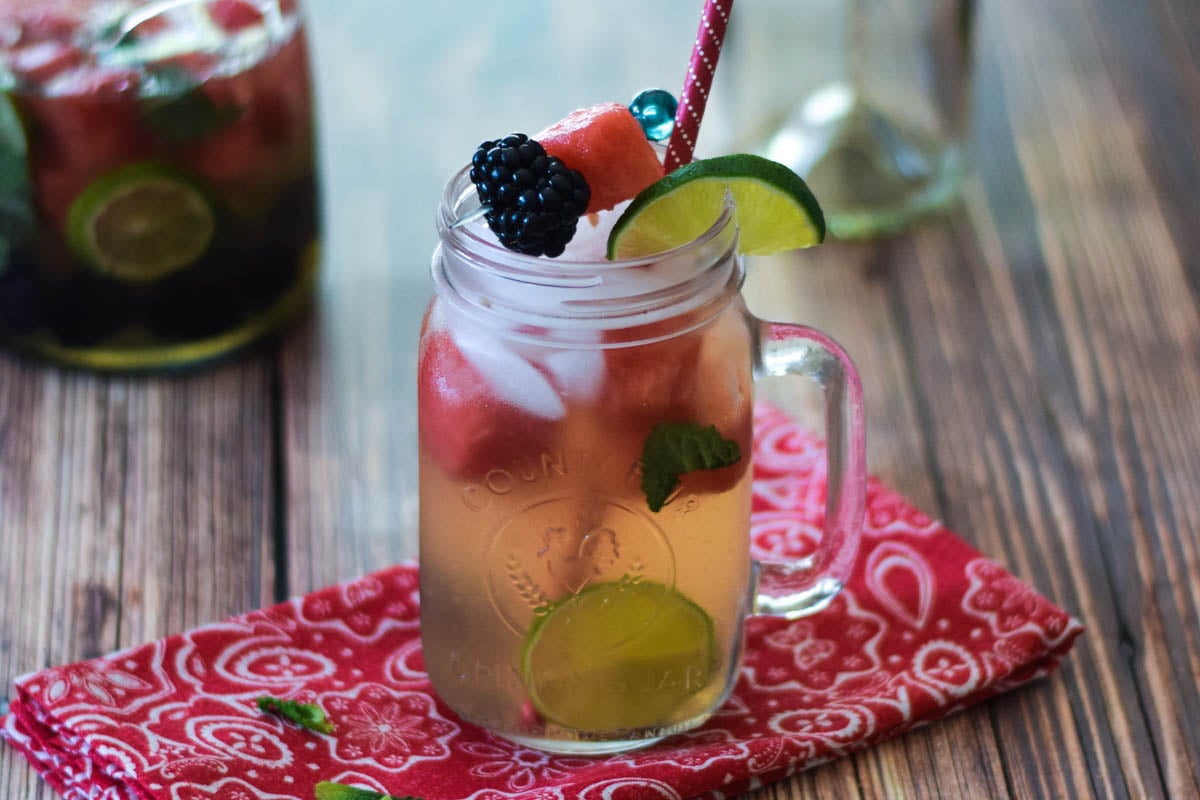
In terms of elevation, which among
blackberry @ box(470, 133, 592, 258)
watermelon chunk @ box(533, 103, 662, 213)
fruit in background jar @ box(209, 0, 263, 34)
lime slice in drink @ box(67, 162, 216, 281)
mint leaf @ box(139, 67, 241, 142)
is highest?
fruit in background jar @ box(209, 0, 263, 34)

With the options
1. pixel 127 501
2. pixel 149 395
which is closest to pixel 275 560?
pixel 127 501

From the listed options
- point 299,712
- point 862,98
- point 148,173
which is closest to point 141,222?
point 148,173

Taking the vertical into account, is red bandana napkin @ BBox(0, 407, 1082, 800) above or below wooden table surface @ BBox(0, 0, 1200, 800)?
below

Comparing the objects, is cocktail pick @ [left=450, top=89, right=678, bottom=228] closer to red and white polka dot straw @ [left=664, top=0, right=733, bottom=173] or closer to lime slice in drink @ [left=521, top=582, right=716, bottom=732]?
red and white polka dot straw @ [left=664, top=0, right=733, bottom=173]

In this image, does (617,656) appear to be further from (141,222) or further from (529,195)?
(141,222)

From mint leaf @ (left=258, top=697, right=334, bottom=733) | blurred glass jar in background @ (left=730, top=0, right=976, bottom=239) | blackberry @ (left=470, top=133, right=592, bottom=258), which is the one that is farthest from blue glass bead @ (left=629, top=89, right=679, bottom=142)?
blurred glass jar in background @ (left=730, top=0, right=976, bottom=239)

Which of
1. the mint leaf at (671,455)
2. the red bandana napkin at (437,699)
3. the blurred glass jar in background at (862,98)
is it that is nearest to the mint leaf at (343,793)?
the red bandana napkin at (437,699)

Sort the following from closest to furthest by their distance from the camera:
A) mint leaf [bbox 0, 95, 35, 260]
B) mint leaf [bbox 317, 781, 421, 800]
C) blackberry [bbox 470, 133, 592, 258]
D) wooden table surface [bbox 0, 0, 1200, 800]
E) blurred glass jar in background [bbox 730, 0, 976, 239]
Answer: blackberry [bbox 470, 133, 592, 258]
mint leaf [bbox 317, 781, 421, 800]
wooden table surface [bbox 0, 0, 1200, 800]
mint leaf [bbox 0, 95, 35, 260]
blurred glass jar in background [bbox 730, 0, 976, 239]
